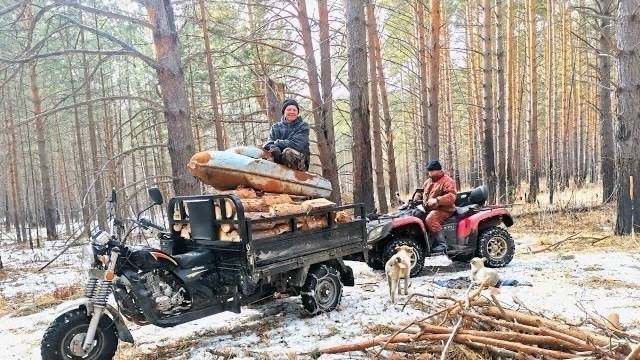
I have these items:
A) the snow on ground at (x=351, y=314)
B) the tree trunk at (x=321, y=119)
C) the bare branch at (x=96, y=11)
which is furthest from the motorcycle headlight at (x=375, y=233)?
→ the bare branch at (x=96, y=11)

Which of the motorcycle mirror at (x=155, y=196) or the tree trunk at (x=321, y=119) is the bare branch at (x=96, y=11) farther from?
the tree trunk at (x=321, y=119)

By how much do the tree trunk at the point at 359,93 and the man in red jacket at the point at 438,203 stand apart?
69.7 inches

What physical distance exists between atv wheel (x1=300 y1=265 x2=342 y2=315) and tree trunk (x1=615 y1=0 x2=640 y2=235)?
6.42m

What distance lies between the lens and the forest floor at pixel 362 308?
4.52 metres

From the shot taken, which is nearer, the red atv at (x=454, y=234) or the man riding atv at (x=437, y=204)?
the red atv at (x=454, y=234)

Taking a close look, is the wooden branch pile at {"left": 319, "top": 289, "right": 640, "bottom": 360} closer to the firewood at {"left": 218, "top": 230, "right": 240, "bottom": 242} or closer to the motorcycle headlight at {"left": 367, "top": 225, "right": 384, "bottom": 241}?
the firewood at {"left": 218, "top": 230, "right": 240, "bottom": 242}

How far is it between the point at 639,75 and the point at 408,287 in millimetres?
6704

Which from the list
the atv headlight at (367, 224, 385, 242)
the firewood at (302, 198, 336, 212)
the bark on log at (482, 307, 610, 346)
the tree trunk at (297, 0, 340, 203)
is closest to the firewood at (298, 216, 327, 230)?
the firewood at (302, 198, 336, 212)

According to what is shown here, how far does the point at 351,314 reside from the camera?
5.34 metres

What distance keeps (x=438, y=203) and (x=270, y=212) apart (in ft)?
10.5

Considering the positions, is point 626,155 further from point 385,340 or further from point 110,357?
point 110,357

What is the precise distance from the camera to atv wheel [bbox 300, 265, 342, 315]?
17.6 feet

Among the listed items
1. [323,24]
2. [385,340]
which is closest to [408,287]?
[385,340]

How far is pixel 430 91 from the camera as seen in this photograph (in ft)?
45.6
